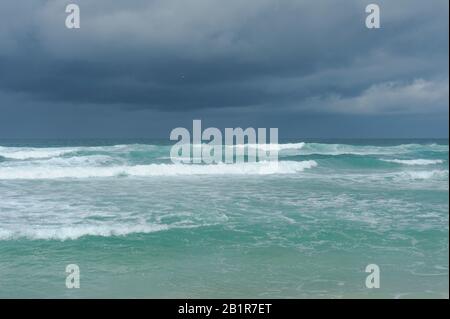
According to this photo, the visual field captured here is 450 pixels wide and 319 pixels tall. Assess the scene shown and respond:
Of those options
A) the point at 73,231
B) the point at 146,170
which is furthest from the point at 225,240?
the point at 146,170

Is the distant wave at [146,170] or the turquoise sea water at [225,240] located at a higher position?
the distant wave at [146,170]

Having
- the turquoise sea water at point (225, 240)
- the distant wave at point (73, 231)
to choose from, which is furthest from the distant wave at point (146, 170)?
the distant wave at point (73, 231)

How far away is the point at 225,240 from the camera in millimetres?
8039

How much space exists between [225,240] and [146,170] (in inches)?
567

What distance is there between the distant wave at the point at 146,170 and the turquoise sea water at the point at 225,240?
4440 mm

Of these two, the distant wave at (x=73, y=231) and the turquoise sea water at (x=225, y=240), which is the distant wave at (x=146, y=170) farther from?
the distant wave at (x=73, y=231)

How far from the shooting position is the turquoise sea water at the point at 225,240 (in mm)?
5773

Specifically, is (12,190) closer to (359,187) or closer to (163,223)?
(163,223)

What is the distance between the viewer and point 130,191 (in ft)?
47.2

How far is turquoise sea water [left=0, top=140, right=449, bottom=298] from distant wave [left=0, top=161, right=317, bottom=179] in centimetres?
444

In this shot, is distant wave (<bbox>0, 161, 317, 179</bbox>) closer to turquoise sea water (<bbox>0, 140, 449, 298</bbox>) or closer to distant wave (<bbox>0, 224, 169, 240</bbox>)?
turquoise sea water (<bbox>0, 140, 449, 298</bbox>)

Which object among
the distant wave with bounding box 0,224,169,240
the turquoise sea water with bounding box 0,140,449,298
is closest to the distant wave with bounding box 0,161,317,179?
the turquoise sea water with bounding box 0,140,449,298

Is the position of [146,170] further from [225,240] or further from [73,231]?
[225,240]
